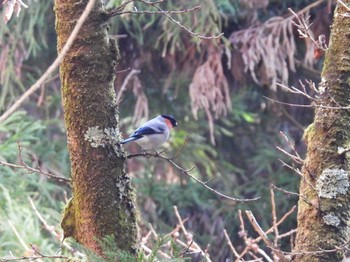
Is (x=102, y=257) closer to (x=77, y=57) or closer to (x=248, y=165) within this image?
(x=77, y=57)

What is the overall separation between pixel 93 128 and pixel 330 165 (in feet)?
2.23

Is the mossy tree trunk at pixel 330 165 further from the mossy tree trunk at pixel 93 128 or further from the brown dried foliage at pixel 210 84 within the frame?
the brown dried foliage at pixel 210 84

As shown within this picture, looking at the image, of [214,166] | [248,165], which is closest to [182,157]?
[214,166]

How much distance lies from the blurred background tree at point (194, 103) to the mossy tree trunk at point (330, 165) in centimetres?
372

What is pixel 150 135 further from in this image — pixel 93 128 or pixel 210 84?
pixel 210 84

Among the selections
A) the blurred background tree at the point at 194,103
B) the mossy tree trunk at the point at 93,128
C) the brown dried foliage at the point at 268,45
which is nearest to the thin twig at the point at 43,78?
the mossy tree trunk at the point at 93,128

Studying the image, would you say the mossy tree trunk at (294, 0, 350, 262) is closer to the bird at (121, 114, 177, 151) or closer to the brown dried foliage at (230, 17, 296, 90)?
the bird at (121, 114, 177, 151)

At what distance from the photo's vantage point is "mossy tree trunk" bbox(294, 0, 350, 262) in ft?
7.56

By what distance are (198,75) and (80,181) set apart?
4.57 metres

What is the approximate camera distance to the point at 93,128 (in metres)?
2.13

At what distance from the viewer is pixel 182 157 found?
298 inches

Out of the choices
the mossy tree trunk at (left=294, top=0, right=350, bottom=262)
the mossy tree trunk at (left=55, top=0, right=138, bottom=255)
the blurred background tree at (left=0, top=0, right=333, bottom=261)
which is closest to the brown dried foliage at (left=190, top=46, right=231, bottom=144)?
the blurred background tree at (left=0, top=0, right=333, bottom=261)

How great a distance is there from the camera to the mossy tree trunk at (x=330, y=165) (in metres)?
2.30

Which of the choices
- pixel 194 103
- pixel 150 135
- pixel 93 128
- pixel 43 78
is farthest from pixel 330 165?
pixel 194 103
